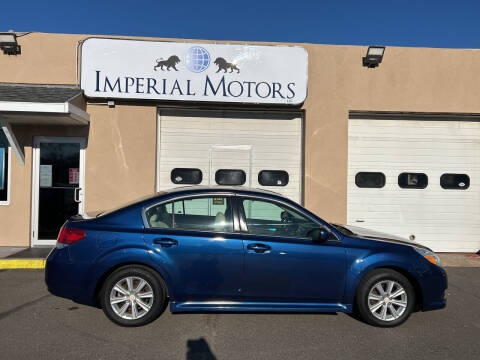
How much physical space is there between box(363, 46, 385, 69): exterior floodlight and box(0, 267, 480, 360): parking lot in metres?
5.51

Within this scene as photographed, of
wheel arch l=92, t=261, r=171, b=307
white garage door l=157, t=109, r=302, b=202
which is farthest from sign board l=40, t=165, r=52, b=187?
wheel arch l=92, t=261, r=171, b=307

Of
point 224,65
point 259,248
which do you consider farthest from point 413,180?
point 259,248

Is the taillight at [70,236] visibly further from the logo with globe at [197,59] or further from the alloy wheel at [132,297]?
the logo with globe at [197,59]

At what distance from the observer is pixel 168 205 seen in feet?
13.7

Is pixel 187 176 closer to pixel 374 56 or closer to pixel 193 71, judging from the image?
pixel 193 71

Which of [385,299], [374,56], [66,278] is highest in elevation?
[374,56]

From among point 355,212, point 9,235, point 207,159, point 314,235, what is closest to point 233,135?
point 207,159

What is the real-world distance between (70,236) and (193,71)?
16.6 feet

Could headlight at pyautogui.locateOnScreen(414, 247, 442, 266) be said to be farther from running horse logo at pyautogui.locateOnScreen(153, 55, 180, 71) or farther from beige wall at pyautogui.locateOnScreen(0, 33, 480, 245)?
running horse logo at pyautogui.locateOnScreen(153, 55, 180, 71)

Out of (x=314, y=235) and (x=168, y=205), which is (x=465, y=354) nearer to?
(x=314, y=235)

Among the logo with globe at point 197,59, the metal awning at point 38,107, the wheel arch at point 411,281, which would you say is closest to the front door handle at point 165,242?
the wheel arch at point 411,281

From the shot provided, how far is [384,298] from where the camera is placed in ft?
13.4

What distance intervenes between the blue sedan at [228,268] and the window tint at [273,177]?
4235mm

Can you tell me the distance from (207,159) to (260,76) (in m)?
2.22
